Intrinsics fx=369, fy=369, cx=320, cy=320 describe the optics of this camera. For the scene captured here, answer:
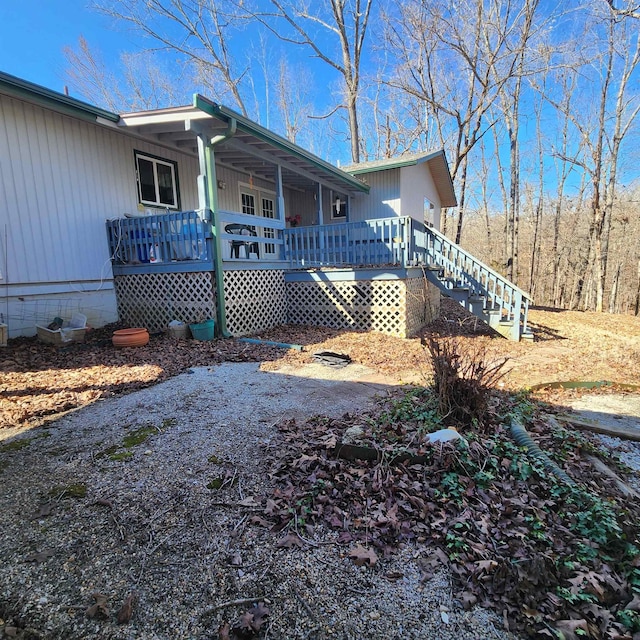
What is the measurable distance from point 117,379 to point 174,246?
342 cm

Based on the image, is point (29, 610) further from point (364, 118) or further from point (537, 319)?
point (364, 118)

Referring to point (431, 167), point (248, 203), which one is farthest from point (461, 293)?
point (431, 167)

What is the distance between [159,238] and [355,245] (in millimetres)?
4114

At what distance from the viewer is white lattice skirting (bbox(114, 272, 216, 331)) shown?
692 centimetres

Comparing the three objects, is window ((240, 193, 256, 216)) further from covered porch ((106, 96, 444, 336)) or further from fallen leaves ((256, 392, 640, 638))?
fallen leaves ((256, 392, 640, 638))

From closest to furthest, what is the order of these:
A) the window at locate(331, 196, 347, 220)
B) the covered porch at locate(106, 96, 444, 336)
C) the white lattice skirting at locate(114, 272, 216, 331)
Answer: the covered porch at locate(106, 96, 444, 336), the white lattice skirting at locate(114, 272, 216, 331), the window at locate(331, 196, 347, 220)

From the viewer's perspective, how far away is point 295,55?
63.0 feet

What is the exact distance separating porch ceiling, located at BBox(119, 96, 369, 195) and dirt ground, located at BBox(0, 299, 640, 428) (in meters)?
3.89

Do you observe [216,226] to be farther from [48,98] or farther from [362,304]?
[362,304]

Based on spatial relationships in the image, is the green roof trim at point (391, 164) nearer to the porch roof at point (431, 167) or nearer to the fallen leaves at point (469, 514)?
the porch roof at point (431, 167)

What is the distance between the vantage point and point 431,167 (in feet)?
48.2

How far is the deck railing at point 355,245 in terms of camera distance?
25.4 feet

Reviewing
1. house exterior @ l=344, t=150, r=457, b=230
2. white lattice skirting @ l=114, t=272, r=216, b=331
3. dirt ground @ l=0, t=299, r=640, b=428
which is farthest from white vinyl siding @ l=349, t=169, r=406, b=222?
white lattice skirting @ l=114, t=272, r=216, b=331

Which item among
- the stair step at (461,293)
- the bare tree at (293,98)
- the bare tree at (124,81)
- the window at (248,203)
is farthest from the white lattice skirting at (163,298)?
the bare tree at (293,98)
